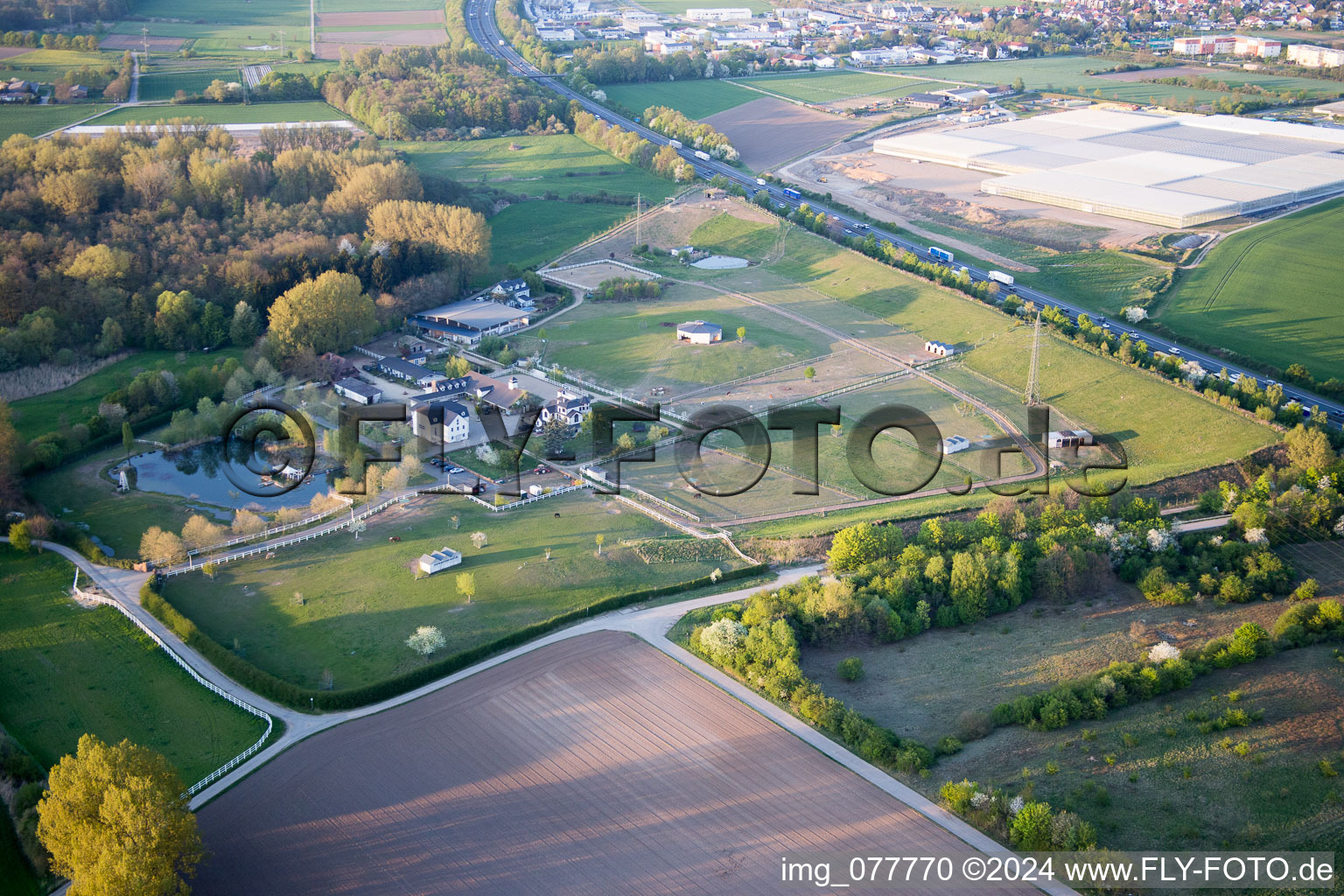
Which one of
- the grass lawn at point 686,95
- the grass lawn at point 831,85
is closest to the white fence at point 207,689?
the grass lawn at point 686,95

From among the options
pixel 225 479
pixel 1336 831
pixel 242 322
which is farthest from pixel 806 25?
pixel 1336 831

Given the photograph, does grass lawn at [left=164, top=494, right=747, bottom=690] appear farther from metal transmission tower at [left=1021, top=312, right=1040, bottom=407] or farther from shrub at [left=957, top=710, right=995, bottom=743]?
metal transmission tower at [left=1021, top=312, right=1040, bottom=407]

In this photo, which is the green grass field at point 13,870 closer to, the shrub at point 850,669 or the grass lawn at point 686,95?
the shrub at point 850,669

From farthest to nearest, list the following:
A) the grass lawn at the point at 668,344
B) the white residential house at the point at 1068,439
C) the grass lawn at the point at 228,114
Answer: the grass lawn at the point at 228,114
the grass lawn at the point at 668,344
the white residential house at the point at 1068,439

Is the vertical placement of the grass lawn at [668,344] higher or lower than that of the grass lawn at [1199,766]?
higher

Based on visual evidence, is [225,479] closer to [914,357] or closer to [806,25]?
[914,357]
